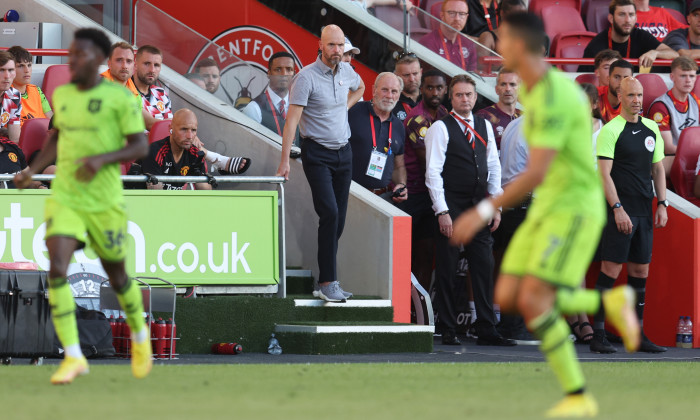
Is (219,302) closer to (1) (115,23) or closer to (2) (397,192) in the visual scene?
(2) (397,192)

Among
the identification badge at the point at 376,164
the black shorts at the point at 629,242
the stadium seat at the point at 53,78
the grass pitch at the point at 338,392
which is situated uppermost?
the stadium seat at the point at 53,78

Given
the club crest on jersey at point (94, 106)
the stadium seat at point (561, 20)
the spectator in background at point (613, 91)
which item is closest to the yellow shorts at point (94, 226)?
the club crest on jersey at point (94, 106)

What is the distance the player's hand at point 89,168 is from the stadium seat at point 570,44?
446 inches

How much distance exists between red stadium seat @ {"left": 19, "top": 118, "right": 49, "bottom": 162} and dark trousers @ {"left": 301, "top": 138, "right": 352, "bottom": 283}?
266cm

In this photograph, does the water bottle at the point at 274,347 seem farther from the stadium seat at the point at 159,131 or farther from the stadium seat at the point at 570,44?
the stadium seat at the point at 570,44

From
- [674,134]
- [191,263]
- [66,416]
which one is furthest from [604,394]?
[674,134]

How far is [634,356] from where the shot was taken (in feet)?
38.5

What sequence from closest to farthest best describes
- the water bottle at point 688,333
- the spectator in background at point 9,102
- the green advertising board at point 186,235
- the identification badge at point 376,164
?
1. the green advertising board at point 186,235
2. the spectator in background at point 9,102
3. the identification badge at point 376,164
4. the water bottle at point 688,333

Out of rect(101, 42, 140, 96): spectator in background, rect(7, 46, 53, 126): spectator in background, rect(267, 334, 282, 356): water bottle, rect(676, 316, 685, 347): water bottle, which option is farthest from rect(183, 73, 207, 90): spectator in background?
rect(676, 316, 685, 347): water bottle

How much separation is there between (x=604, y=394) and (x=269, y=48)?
9.64m

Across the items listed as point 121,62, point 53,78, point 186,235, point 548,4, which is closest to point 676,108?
point 548,4

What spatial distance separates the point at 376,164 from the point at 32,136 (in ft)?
11.5

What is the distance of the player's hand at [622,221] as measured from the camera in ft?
39.7

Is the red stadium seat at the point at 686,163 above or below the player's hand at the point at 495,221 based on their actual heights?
Result: above
